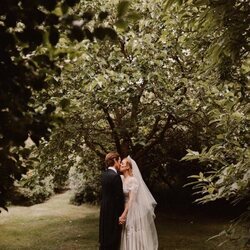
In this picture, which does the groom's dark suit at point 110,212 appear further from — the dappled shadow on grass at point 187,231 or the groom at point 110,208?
the dappled shadow on grass at point 187,231

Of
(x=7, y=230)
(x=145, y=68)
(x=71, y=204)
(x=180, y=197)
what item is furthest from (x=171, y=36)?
(x=71, y=204)

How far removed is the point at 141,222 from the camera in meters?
7.48

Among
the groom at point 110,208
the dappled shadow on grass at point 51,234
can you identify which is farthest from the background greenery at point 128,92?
the dappled shadow on grass at point 51,234

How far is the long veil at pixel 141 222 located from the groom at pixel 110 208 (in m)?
0.31

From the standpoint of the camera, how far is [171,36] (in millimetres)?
7871

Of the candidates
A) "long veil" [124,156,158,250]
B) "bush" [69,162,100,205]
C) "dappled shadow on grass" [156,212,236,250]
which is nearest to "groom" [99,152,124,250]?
"long veil" [124,156,158,250]

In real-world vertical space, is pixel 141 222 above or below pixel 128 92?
below

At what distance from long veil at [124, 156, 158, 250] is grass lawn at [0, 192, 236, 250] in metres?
2.30

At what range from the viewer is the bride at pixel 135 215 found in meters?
7.24

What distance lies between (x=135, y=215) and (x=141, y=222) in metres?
0.21

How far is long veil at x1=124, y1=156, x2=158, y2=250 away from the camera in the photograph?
731 centimetres

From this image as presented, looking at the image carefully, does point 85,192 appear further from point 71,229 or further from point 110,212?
point 110,212

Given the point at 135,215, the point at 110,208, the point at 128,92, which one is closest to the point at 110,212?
the point at 110,208

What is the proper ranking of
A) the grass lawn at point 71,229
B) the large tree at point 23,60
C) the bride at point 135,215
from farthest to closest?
1. the grass lawn at point 71,229
2. the bride at point 135,215
3. the large tree at point 23,60
